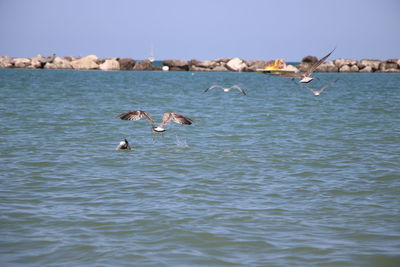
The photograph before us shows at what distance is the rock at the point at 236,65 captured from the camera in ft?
409

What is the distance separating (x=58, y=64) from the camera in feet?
398

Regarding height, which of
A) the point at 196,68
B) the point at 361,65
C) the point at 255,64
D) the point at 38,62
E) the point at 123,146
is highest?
the point at 361,65

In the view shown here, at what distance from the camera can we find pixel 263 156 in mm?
15688

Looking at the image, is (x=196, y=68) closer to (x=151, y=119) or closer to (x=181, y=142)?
(x=181, y=142)

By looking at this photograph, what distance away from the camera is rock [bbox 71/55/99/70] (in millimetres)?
121438

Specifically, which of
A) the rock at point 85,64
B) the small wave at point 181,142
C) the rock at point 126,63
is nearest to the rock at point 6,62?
the rock at point 85,64

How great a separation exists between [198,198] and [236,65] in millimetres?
116128

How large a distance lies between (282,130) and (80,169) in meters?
11.0

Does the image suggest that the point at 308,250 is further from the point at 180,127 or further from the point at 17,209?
the point at 180,127

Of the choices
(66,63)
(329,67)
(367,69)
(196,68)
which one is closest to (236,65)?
(196,68)

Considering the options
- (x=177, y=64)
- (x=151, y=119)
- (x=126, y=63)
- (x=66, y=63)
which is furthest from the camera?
(x=177, y=64)

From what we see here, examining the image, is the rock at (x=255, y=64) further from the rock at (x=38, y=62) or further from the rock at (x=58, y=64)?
the rock at (x=38, y=62)

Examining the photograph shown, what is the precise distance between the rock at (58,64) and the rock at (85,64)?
1.26 m

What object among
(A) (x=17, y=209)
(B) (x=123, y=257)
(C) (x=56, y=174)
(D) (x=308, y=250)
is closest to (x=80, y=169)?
(C) (x=56, y=174)
